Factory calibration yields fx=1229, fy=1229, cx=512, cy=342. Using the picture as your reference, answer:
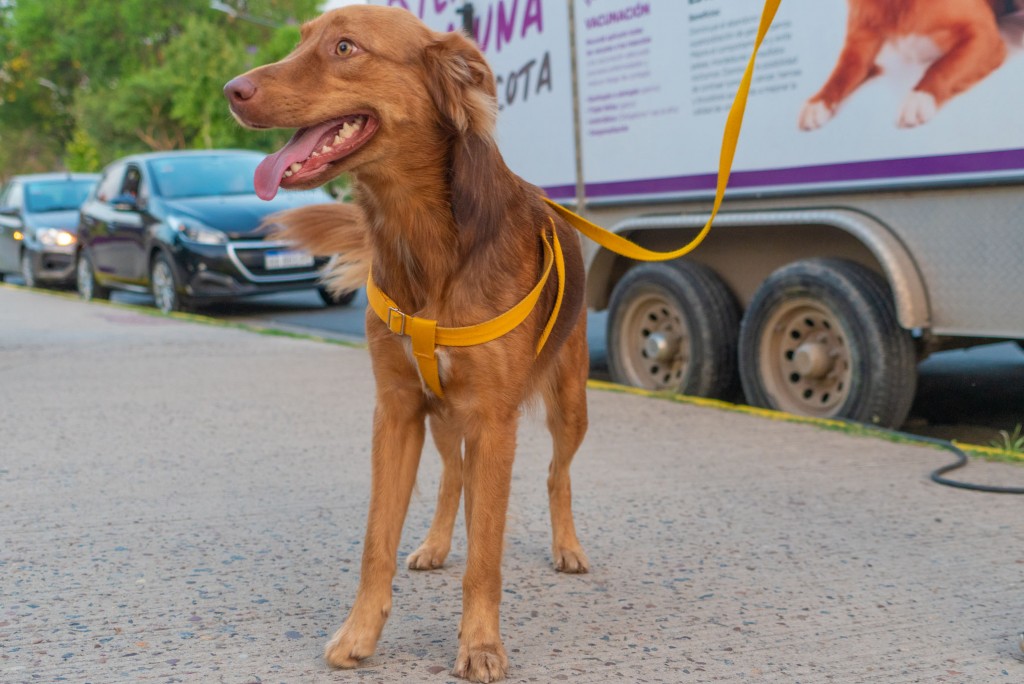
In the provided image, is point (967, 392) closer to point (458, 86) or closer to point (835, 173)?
point (835, 173)

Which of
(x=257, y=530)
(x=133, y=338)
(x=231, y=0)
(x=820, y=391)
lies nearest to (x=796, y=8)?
(x=820, y=391)

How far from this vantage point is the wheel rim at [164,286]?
13.8 metres

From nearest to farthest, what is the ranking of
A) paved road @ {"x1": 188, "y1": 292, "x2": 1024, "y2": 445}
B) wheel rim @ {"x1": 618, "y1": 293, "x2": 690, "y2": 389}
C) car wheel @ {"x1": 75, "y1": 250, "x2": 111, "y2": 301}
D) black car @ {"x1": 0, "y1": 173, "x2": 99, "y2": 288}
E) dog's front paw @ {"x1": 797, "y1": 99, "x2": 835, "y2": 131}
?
dog's front paw @ {"x1": 797, "y1": 99, "x2": 835, "y2": 131} < paved road @ {"x1": 188, "y1": 292, "x2": 1024, "y2": 445} < wheel rim @ {"x1": 618, "y1": 293, "x2": 690, "y2": 389} < car wheel @ {"x1": 75, "y1": 250, "x2": 111, "y2": 301} < black car @ {"x1": 0, "y1": 173, "x2": 99, "y2": 288}

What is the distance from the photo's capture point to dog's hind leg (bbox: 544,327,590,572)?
420cm

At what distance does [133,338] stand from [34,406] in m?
3.51

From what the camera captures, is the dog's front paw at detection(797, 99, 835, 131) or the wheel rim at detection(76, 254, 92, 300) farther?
the wheel rim at detection(76, 254, 92, 300)

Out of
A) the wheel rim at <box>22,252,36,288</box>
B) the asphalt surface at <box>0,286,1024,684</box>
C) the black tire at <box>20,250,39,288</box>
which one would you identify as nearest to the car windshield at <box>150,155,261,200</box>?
the black tire at <box>20,250,39,288</box>

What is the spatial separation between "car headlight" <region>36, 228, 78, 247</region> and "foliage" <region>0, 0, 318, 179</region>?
74.7 feet

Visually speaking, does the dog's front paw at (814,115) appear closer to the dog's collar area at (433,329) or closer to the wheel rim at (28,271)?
the dog's collar area at (433,329)

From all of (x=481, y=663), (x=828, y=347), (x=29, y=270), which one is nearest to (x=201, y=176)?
(x=29, y=270)

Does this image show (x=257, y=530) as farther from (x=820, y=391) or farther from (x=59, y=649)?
(x=820, y=391)

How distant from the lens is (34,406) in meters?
7.46

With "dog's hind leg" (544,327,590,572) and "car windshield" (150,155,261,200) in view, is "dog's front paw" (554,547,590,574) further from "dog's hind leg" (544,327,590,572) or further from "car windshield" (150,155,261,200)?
"car windshield" (150,155,261,200)

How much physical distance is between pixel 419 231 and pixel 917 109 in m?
3.47
